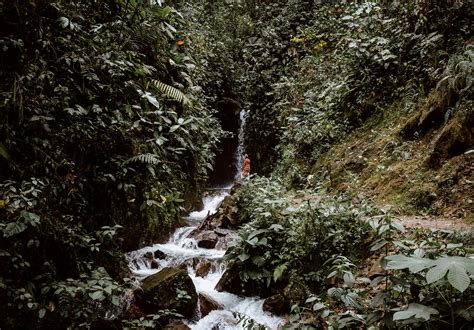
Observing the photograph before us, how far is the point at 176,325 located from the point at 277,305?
1.48m

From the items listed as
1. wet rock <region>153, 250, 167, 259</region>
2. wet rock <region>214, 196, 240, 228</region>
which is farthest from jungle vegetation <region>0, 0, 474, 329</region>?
wet rock <region>153, 250, 167, 259</region>

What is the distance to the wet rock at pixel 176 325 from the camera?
484 cm

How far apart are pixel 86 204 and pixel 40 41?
187 cm

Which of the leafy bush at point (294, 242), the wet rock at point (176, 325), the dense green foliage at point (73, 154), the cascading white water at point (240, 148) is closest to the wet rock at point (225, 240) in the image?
the leafy bush at point (294, 242)

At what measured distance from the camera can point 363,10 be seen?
9672 millimetres

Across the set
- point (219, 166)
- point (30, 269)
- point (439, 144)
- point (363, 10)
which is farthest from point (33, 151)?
point (219, 166)

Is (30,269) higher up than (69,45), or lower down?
lower down

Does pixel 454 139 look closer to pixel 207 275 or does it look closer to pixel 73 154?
pixel 207 275

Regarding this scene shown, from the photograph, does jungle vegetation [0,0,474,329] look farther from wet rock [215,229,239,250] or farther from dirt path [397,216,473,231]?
wet rock [215,229,239,250]

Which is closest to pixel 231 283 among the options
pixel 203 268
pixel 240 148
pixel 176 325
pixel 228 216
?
pixel 203 268

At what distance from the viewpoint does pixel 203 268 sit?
677cm

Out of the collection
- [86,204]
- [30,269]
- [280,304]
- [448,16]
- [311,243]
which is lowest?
[280,304]

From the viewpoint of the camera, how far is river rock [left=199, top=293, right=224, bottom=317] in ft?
17.9

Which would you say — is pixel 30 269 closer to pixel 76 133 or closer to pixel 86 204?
pixel 86 204
